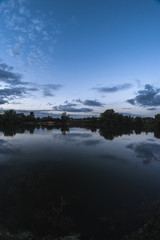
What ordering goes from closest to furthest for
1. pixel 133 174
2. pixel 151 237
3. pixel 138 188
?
pixel 151 237 < pixel 138 188 < pixel 133 174

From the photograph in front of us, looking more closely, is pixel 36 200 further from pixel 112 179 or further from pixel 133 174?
pixel 133 174

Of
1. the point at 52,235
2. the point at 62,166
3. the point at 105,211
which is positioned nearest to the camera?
the point at 52,235

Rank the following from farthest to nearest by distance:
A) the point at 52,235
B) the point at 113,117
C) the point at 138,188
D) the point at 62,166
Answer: the point at 113,117, the point at 62,166, the point at 138,188, the point at 52,235

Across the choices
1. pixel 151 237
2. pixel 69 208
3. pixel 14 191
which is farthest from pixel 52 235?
pixel 14 191

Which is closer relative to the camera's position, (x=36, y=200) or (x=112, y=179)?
(x=36, y=200)

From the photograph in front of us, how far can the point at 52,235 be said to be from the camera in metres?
7.30

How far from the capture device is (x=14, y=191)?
1201cm

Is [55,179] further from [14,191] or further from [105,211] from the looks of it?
[105,211]

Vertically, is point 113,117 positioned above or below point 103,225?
above

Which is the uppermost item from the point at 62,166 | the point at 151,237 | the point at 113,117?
the point at 113,117

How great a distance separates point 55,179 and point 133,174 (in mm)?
10882

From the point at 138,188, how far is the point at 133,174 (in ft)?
13.3

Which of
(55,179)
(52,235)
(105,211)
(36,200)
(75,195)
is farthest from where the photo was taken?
(55,179)

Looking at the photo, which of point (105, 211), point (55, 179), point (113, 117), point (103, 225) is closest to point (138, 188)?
point (105, 211)
